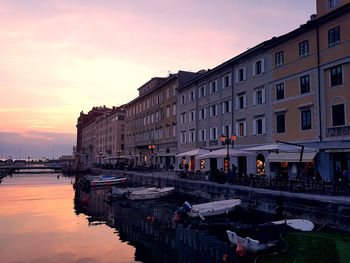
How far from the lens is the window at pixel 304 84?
29234 millimetres

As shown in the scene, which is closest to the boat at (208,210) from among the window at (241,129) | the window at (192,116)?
the window at (241,129)

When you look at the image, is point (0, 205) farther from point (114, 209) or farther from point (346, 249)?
point (346, 249)

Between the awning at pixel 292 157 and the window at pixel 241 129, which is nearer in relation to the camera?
the awning at pixel 292 157

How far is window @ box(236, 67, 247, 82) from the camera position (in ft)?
125

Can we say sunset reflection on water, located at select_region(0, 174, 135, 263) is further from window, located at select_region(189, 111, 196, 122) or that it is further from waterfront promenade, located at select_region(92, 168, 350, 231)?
window, located at select_region(189, 111, 196, 122)

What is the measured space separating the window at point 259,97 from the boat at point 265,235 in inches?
806

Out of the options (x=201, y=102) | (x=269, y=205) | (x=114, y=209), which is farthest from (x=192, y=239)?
(x=201, y=102)

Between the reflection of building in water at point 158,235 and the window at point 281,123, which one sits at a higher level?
the window at point 281,123

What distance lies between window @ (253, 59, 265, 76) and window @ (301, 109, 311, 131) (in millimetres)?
7987

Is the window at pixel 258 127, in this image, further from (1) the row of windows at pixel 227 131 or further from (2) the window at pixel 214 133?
(2) the window at pixel 214 133

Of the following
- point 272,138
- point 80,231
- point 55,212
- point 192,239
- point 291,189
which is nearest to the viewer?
point 192,239

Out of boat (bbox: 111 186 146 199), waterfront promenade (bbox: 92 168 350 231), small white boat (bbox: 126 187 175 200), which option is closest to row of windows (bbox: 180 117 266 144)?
waterfront promenade (bbox: 92 168 350 231)

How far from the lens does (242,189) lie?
27203 mm

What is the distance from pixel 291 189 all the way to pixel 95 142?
109 meters
